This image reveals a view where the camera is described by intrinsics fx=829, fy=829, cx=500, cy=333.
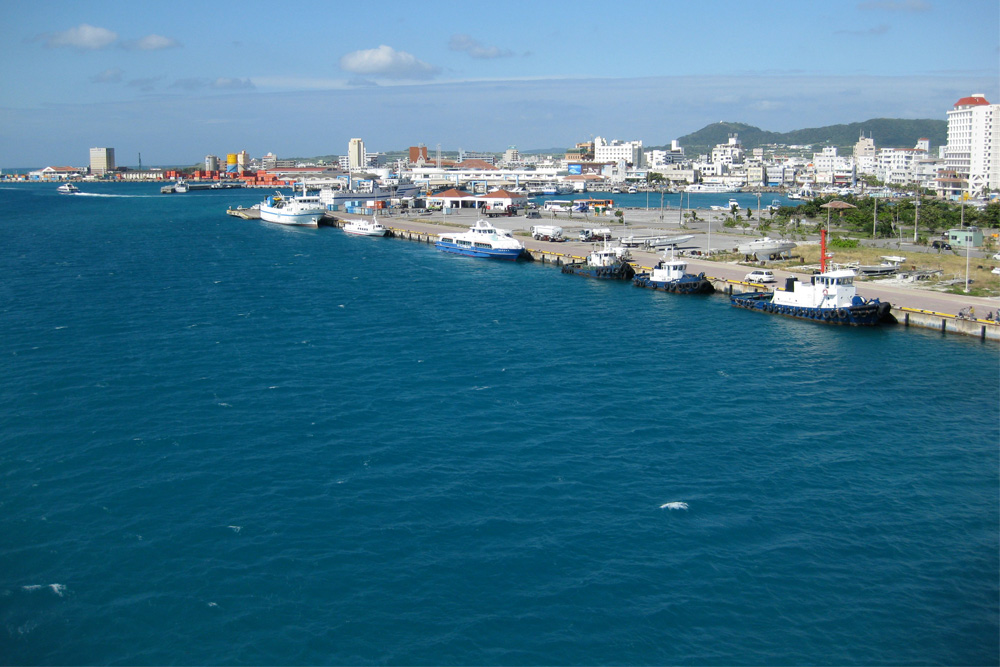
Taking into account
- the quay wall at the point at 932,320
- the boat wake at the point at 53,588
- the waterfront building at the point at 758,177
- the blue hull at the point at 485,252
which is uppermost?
the waterfront building at the point at 758,177

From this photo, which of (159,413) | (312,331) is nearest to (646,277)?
(312,331)

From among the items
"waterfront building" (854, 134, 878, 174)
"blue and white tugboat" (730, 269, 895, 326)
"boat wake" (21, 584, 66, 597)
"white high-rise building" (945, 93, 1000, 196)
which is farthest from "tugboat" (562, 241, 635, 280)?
"waterfront building" (854, 134, 878, 174)

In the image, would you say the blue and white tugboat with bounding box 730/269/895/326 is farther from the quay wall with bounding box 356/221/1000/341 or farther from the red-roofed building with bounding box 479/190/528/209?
the red-roofed building with bounding box 479/190/528/209

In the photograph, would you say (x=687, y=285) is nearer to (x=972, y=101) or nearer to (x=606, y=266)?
(x=606, y=266)

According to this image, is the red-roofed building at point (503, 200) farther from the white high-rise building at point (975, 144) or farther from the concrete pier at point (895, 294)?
the white high-rise building at point (975, 144)

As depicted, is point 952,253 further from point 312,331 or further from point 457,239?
point 312,331

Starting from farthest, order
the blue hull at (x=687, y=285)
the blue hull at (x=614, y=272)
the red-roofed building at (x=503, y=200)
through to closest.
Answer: the red-roofed building at (x=503, y=200)
the blue hull at (x=614, y=272)
the blue hull at (x=687, y=285)


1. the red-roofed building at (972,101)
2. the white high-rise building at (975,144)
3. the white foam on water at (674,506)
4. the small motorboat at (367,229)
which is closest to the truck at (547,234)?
the small motorboat at (367,229)
